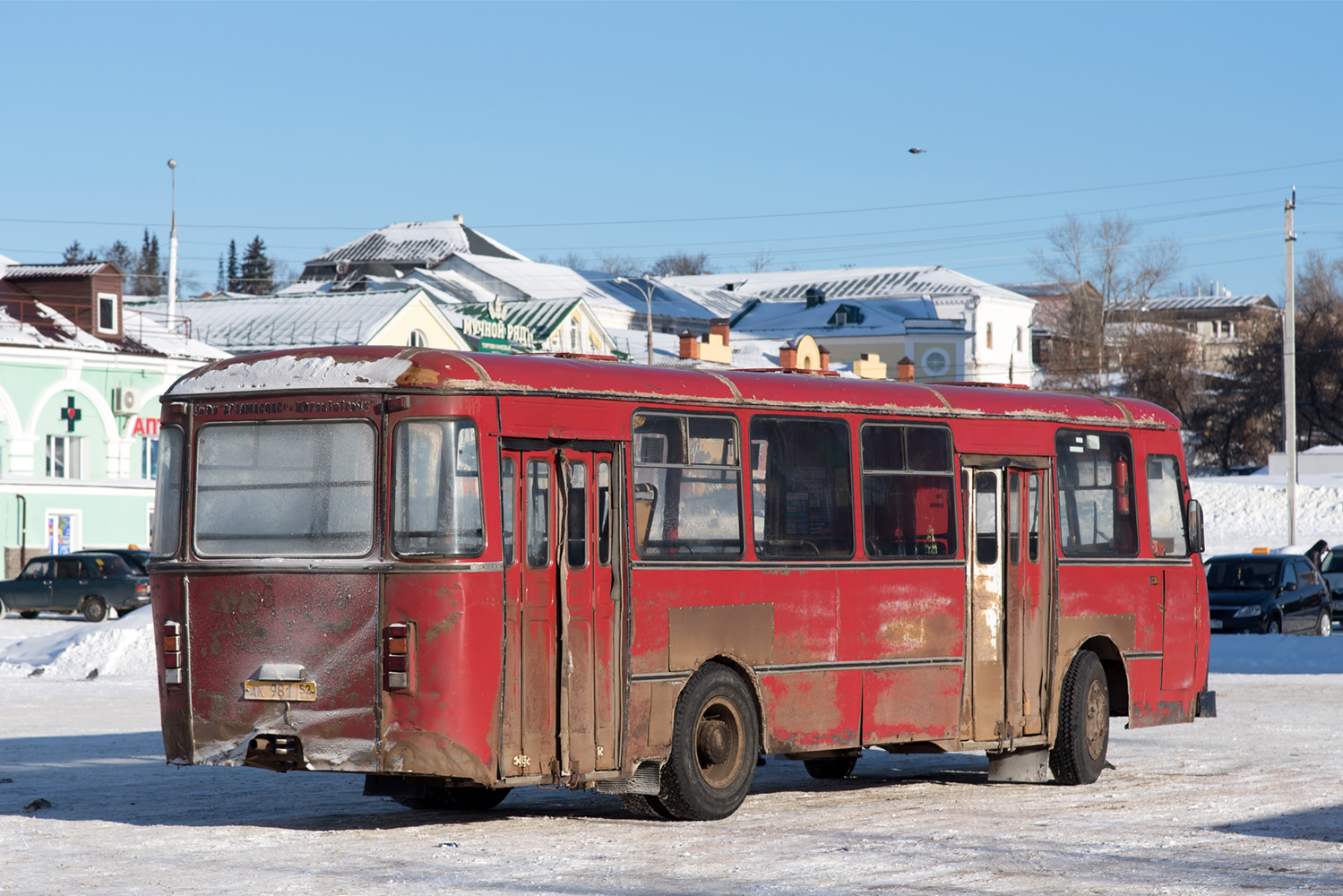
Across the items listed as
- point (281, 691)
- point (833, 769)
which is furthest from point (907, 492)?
point (281, 691)

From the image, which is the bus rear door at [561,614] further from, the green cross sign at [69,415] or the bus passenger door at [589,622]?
the green cross sign at [69,415]

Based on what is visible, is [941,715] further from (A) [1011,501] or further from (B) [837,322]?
(B) [837,322]

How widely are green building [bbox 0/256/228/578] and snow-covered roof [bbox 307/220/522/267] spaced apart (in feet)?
171

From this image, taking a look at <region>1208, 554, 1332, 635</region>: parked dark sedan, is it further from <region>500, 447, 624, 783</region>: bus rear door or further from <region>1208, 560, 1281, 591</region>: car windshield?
<region>500, 447, 624, 783</region>: bus rear door

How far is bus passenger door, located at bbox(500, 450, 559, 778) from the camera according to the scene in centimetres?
1096

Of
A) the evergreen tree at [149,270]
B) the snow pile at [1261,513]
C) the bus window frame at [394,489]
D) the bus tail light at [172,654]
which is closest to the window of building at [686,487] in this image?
the bus window frame at [394,489]

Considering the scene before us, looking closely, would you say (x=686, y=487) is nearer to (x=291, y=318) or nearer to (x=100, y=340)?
(x=100, y=340)

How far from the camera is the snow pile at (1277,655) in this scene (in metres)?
29.8

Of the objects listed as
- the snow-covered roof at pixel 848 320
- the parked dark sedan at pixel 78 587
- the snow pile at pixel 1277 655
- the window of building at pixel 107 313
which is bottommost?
the snow pile at pixel 1277 655

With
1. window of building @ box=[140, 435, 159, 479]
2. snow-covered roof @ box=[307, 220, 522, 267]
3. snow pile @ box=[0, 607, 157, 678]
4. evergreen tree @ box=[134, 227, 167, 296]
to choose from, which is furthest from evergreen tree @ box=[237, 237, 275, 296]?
snow pile @ box=[0, 607, 157, 678]

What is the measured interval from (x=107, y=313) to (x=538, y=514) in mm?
47180

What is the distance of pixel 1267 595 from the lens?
33562mm

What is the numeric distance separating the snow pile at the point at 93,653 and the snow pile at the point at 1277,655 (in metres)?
16.5

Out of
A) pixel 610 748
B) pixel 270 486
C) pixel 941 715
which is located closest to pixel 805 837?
pixel 610 748
